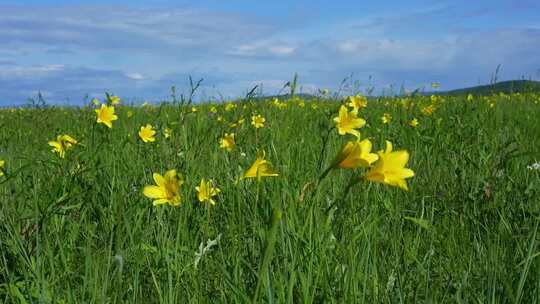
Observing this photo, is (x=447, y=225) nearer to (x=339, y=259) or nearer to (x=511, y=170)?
(x=339, y=259)

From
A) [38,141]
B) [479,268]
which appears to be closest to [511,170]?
[479,268]

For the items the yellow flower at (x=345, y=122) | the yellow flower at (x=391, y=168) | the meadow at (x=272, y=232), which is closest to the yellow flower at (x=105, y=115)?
the meadow at (x=272, y=232)

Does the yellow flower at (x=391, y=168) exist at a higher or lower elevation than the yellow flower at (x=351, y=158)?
lower

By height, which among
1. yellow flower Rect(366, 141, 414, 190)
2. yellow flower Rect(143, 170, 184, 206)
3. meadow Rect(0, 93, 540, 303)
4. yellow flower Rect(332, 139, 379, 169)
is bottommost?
meadow Rect(0, 93, 540, 303)

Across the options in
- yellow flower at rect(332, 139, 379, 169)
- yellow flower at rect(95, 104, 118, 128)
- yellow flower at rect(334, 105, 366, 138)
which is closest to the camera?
yellow flower at rect(332, 139, 379, 169)

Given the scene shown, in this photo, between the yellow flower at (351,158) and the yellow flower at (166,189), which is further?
the yellow flower at (166,189)

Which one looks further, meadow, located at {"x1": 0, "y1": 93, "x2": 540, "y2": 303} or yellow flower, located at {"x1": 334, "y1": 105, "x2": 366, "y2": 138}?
yellow flower, located at {"x1": 334, "y1": 105, "x2": 366, "y2": 138}

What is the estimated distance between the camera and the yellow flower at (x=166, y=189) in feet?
6.38

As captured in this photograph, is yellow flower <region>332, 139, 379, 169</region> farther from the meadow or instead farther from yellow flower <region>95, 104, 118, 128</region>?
yellow flower <region>95, 104, 118, 128</region>

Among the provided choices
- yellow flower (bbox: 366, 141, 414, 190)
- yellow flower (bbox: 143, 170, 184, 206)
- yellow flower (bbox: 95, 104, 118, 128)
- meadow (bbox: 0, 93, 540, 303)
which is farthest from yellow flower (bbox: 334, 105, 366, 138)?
yellow flower (bbox: 95, 104, 118, 128)

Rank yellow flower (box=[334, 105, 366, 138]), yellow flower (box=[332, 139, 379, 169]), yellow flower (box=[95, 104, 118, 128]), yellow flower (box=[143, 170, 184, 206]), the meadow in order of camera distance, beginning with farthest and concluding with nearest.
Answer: yellow flower (box=[95, 104, 118, 128]), yellow flower (box=[334, 105, 366, 138]), yellow flower (box=[143, 170, 184, 206]), the meadow, yellow flower (box=[332, 139, 379, 169])

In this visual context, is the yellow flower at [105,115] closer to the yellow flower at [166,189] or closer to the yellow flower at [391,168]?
the yellow flower at [166,189]

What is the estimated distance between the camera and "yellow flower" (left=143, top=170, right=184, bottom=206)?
195 cm

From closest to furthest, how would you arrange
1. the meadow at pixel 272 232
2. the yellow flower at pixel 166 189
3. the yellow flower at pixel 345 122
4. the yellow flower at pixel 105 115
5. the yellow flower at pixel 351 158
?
1. the yellow flower at pixel 351 158
2. the meadow at pixel 272 232
3. the yellow flower at pixel 166 189
4. the yellow flower at pixel 345 122
5. the yellow flower at pixel 105 115
